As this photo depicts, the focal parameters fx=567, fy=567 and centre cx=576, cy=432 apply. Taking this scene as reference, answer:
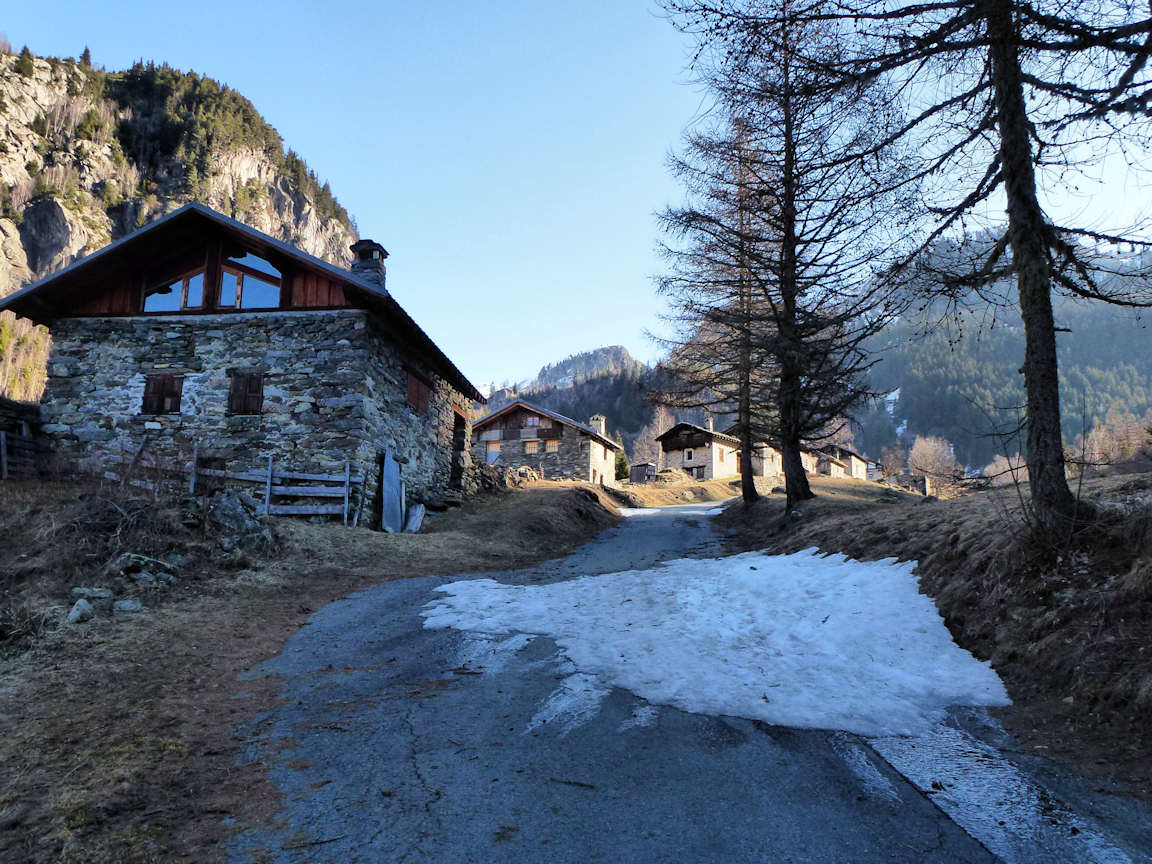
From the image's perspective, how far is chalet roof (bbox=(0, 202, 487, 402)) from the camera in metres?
13.4

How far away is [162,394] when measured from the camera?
13742 mm

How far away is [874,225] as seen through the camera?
680cm

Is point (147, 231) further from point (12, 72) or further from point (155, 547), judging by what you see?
point (12, 72)

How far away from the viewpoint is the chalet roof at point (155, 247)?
13.4 meters

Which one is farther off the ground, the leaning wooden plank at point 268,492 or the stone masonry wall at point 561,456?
the stone masonry wall at point 561,456

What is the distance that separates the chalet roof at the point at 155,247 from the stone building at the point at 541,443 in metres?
19.4

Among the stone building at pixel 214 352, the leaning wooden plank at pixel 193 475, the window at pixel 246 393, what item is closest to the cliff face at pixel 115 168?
the stone building at pixel 214 352

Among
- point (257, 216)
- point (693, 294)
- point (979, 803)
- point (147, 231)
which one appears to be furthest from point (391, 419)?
point (257, 216)

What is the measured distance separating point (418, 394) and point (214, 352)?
5.23 metres

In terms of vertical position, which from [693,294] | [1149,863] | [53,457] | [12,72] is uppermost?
[12,72]

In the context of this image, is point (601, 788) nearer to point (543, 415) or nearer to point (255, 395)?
point (255, 395)

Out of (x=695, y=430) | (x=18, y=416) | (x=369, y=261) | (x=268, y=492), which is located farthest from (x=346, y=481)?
(x=695, y=430)

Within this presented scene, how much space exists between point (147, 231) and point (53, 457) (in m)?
5.84

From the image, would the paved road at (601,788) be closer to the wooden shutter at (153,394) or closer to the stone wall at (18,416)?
the wooden shutter at (153,394)
